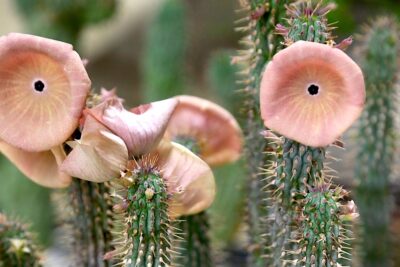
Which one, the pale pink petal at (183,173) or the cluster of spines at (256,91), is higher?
the cluster of spines at (256,91)

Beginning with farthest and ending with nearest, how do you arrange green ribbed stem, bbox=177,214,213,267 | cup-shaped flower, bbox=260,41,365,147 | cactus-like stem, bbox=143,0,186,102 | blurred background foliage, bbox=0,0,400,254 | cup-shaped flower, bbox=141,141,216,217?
cactus-like stem, bbox=143,0,186,102 < blurred background foliage, bbox=0,0,400,254 < green ribbed stem, bbox=177,214,213,267 < cup-shaped flower, bbox=141,141,216,217 < cup-shaped flower, bbox=260,41,365,147

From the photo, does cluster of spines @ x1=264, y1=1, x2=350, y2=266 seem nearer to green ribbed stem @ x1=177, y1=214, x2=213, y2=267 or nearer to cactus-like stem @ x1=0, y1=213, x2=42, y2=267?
green ribbed stem @ x1=177, y1=214, x2=213, y2=267

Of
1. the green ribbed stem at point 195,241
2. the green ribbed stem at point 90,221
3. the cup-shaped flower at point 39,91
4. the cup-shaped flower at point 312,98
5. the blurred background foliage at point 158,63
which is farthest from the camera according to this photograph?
the blurred background foliage at point 158,63

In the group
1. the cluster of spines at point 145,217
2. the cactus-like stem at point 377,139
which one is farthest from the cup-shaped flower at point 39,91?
the cactus-like stem at point 377,139

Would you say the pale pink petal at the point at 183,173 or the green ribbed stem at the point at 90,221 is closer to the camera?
the pale pink petal at the point at 183,173

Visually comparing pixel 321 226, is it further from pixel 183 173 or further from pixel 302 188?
pixel 183 173

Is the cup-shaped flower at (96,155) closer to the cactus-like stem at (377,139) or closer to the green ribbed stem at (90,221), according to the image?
the green ribbed stem at (90,221)

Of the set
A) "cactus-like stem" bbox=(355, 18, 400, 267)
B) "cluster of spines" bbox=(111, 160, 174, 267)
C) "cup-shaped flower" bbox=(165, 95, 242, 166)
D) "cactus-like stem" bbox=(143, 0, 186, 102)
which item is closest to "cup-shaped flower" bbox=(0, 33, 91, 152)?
"cluster of spines" bbox=(111, 160, 174, 267)

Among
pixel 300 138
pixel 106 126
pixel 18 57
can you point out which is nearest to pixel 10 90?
pixel 18 57
